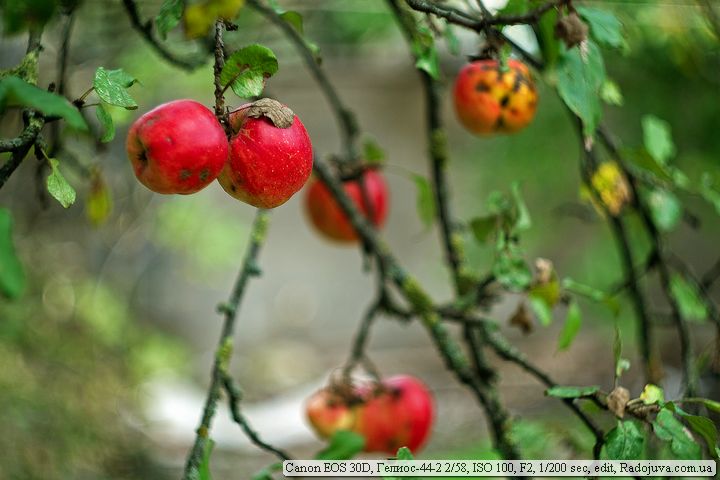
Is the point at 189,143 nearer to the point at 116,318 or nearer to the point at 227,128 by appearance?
the point at 227,128

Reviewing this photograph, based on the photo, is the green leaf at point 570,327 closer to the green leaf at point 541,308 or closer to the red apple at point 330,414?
the green leaf at point 541,308

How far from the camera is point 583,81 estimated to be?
49cm

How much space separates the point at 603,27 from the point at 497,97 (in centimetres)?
17

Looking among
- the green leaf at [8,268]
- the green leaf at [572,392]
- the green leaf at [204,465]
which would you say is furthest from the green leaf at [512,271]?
the green leaf at [8,268]

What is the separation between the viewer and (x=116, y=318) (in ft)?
6.03

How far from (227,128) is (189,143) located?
0.04 meters

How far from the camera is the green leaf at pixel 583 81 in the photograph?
477 mm

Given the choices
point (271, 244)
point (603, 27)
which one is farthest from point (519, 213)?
point (271, 244)

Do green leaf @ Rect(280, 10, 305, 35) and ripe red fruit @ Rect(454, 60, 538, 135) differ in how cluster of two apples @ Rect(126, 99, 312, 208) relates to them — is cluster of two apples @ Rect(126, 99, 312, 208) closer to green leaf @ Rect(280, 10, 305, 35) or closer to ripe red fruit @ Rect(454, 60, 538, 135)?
green leaf @ Rect(280, 10, 305, 35)

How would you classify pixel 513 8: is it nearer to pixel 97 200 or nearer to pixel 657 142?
pixel 657 142

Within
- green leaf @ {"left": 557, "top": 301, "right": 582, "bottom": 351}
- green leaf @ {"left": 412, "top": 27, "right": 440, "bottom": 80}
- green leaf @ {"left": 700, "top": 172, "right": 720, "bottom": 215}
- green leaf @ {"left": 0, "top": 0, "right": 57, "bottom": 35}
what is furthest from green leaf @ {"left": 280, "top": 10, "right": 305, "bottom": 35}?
green leaf @ {"left": 700, "top": 172, "right": 720, "bottom": 215}

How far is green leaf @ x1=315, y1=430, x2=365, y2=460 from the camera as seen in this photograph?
0.49m

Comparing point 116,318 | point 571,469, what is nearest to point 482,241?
point 571,469

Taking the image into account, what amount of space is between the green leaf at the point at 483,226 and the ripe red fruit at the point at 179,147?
0.92 ft
